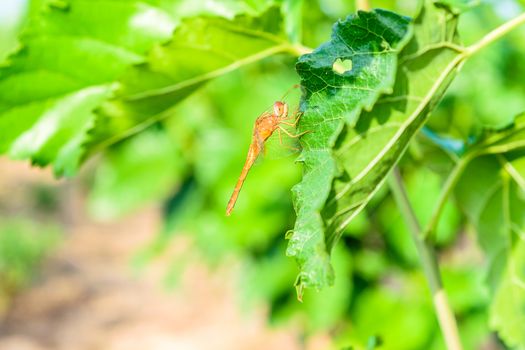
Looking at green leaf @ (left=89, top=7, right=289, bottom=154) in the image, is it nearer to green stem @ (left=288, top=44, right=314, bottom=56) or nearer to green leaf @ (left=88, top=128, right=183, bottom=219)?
green stem @ (left=288, top=44, right=314, bottom=56)

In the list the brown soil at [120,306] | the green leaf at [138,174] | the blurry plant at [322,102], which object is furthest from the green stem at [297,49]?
the brown soil at [120,306]

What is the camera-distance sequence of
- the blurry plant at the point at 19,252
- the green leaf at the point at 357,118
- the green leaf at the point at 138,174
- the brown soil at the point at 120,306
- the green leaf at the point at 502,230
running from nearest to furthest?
the green leaf at the point at 357,118
the green leaf at the point at 502,230
the green leaf at the point at 138,174
the brown soil at the point at 120,306
the blurry plant at the point at 19,252

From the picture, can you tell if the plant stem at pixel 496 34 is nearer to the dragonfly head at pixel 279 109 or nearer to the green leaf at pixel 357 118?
the green leaf at pixel 357 118

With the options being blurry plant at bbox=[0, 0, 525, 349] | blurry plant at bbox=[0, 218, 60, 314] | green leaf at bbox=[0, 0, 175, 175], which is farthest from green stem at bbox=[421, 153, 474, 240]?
blurry plant at bbox=[0, 218, 60, 314]

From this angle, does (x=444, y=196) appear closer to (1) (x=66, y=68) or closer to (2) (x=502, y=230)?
(2) (x=502, y=230)

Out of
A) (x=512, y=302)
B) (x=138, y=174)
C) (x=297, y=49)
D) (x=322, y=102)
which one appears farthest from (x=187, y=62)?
(x=138, y=174)
